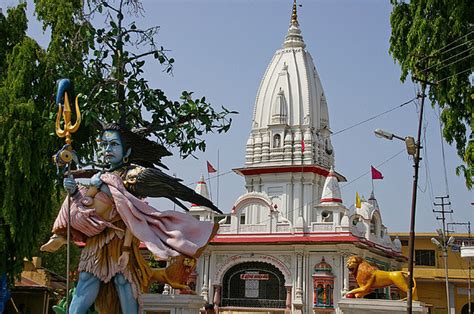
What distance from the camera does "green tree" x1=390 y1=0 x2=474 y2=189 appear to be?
13.7m

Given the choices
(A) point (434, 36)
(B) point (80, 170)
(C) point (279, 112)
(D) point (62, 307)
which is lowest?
(D) point (62, 307)

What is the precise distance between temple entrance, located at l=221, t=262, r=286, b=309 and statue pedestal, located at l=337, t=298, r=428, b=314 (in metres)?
16.0

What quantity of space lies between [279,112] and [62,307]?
93.6 ft

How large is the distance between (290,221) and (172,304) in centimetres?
1781

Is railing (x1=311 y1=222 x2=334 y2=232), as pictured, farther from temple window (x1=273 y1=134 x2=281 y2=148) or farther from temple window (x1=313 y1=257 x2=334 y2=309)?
temple window (x1=273 y1=134 x2=281 y2=148)

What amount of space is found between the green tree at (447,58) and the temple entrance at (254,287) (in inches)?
713

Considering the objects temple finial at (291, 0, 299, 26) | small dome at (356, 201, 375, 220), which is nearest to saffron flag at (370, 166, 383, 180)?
small dome at (356, 201, 375, 220)

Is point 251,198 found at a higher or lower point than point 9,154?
higher

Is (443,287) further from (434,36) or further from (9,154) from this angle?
(9,154)

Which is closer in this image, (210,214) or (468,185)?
(468,185)

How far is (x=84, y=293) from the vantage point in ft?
25.0

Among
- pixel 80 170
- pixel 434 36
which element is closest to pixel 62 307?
pixel 80 170

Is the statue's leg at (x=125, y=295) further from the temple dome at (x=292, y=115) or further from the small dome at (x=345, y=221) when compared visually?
the temple dome at (x=292, y=115)

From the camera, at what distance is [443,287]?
41688mm
